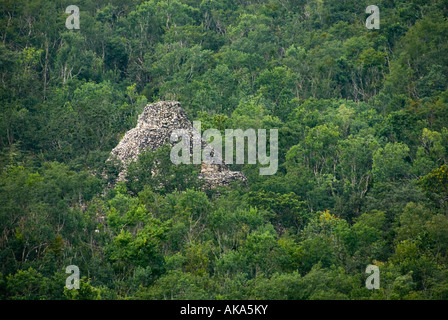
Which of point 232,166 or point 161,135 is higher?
point 161,135

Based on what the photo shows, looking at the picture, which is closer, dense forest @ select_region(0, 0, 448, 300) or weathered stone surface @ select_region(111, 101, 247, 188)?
dense forest @ select_region(0, 0, 448, 300)

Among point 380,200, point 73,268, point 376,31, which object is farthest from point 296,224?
point 376,31

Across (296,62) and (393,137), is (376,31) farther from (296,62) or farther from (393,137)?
(393,137)

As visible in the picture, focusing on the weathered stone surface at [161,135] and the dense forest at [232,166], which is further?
the weathered stone surface at [161,135]
